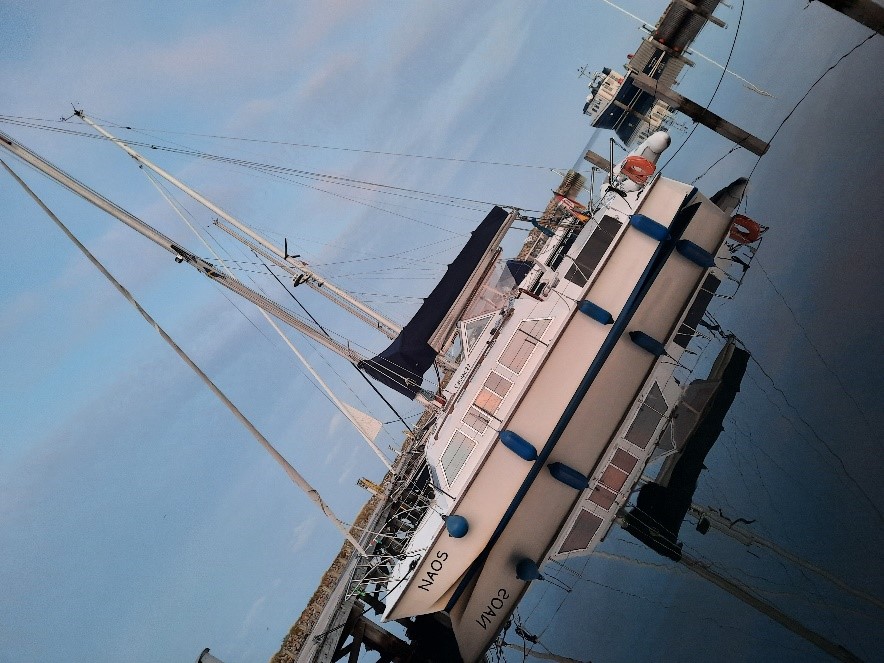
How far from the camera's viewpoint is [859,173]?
25.6 meters

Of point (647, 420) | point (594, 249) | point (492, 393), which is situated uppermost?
point (594, 249)

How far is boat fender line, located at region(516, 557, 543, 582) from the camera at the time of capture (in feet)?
45.3

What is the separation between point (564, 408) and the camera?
44.8 ft

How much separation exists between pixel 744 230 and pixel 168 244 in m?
17.7

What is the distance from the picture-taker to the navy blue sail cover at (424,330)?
65.5 ft

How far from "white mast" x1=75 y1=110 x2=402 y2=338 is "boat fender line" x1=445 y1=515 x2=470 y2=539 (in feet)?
35.8

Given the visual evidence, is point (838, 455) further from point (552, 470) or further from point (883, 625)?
point (552, 470)

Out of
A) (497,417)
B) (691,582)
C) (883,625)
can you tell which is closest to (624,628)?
(691,582)

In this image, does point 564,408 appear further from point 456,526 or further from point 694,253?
point 694,253

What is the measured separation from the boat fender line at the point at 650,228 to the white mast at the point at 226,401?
10293 millimetres

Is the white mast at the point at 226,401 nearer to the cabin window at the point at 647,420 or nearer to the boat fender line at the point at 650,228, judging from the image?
the cabin window at the point at 647,420

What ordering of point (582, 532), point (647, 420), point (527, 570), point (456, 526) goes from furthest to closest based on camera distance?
point (647, 420), point (582, 532), point (527, 570), point (456, 526)

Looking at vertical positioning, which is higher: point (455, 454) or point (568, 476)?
point (568, 476)

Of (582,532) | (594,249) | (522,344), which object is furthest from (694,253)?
(582,532)
